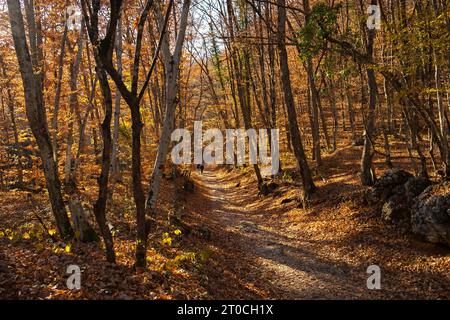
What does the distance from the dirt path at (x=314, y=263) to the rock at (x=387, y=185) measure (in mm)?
1028

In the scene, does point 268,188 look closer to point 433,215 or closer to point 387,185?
point 387,185

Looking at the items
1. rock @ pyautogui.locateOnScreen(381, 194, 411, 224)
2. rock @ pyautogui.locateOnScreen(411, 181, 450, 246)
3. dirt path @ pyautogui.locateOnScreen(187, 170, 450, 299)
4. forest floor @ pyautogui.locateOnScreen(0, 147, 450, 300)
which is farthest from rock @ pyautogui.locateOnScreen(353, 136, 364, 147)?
rock @ pyautogui.locateOnScreen(411, 181, 450, 246)

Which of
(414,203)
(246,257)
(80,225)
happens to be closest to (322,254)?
(246,257)

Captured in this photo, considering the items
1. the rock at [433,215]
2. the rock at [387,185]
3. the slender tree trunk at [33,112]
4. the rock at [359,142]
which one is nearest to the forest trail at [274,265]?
the rock at [433,215]

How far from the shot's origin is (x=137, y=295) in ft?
16.9

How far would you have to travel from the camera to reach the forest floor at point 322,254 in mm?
7031

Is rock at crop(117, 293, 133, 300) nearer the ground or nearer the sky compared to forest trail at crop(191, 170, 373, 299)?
nearer the sky

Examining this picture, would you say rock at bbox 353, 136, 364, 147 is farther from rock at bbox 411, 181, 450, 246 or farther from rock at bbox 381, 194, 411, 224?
rock at bbox 411, 181, 450, 246

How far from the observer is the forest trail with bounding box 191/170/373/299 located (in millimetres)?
7164

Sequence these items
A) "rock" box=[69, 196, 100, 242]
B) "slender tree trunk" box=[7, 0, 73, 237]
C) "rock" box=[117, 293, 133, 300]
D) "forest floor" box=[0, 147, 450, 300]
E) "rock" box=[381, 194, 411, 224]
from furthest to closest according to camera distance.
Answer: "rock" box=[381, 194, 411, 224] → "rock" box=[69, 196, 100, 242] → "slender tree trunk" box=[7, 0, 73, 237] → "forest floor" box=[0, 147, 450, 300] → "rock" box=[117, 293, 133, 300]

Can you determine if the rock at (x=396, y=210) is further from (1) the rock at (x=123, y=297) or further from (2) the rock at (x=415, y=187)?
(1) the rock at (x=123, y=297)

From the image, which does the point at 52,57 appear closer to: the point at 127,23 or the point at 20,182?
the point at 127,23
